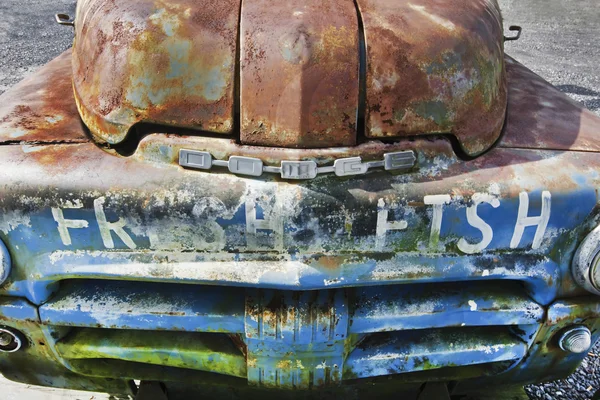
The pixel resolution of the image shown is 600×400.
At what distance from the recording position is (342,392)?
86.4 inches

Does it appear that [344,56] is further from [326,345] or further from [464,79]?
[326,345]

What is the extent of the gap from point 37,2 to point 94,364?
25.6 ft

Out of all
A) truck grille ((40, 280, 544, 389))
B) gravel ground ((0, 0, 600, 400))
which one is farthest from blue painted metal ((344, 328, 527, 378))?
gravel ground ((0, 0, 600, 400))

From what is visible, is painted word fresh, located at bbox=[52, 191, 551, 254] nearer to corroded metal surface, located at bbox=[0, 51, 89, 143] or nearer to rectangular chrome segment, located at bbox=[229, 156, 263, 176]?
rectangular chrome segment, located at bbox=[229, 156, 263, 176]

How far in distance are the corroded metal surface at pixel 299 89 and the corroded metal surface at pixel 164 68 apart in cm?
6

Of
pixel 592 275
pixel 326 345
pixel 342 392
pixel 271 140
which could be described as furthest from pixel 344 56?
pixel 342 392

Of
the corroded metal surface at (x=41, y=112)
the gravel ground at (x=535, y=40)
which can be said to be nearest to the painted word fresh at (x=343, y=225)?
the corroded metal surface at (x=41, y=112)

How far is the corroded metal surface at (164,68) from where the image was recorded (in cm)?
159

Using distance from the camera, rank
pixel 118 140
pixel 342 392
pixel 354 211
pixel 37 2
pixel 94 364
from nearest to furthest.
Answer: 1. pixel 354 211
2. pixel 118 140
3. pixel 94 364
4. pixel 342 392
5. pixel 37 2

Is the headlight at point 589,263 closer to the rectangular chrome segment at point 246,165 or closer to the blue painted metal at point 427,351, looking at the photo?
the blue painted metal at point 427,351

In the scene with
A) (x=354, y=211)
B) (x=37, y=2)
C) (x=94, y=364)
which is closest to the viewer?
(x=354, y=211)

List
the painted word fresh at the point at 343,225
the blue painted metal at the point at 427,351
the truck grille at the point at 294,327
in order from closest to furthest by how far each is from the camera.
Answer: the painted word fresh at the point at 343,225, the truck grille at the point at 294,327, the blue painted metal at the point at 427,351

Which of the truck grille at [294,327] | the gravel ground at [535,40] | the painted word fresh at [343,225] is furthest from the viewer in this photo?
the gravel ground at [535,40]

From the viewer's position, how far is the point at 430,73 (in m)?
1.63
